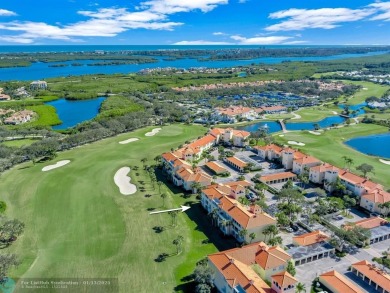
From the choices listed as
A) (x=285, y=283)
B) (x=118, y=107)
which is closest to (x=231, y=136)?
(x=285, y=283)

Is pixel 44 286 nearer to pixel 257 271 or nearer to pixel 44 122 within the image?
pixel 257 271

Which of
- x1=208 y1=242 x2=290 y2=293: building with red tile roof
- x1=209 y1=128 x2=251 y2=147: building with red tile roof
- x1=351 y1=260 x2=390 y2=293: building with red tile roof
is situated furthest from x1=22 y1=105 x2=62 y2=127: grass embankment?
x1=351 y1=260 x2=390 y2=293: building with red tile roof

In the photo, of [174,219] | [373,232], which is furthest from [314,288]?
[174,219]

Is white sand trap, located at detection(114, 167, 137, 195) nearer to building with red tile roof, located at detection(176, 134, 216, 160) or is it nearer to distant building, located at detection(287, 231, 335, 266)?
building with red tile roof, located at detection(176, 134, 216, 160)

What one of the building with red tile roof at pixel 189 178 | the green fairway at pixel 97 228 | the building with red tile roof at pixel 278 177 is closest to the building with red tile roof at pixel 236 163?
the building with red tile roof at pixel 278 177

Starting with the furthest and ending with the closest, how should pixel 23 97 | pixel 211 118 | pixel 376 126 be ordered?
pixel 23 97 < pixel 211 118 < pixel 376 126
